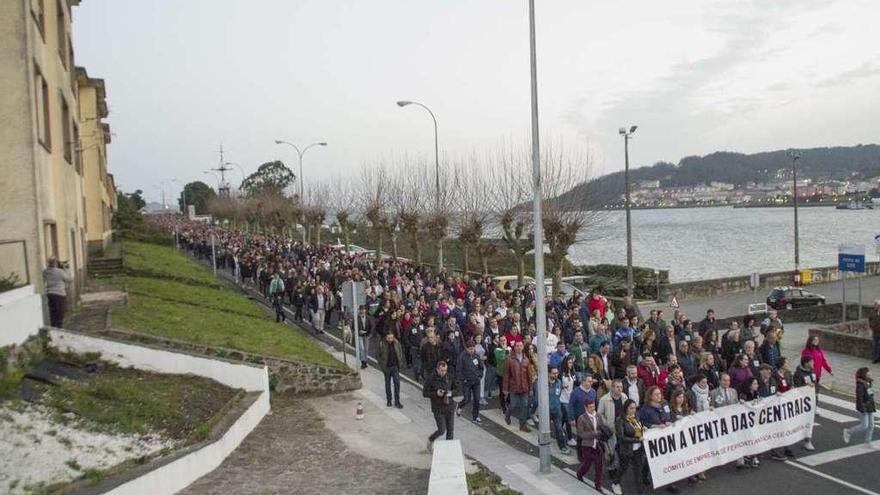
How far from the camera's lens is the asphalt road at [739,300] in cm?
3341

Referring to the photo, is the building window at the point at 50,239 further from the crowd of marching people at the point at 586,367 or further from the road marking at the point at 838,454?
the road marking at the point at 838,454

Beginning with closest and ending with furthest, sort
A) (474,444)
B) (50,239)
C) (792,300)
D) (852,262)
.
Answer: (474,444) → (50,239) → (852,262) → (792,300)

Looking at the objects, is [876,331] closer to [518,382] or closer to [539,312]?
[518,382]

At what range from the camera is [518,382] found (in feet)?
42.5

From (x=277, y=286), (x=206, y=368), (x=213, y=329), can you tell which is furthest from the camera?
(x=277, y=286)

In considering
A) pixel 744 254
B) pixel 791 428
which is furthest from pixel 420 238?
pixel 744 254

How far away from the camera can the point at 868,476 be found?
10781mm

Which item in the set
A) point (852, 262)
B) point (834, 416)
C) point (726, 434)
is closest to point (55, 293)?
point (726, 434)

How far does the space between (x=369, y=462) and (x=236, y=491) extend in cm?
222

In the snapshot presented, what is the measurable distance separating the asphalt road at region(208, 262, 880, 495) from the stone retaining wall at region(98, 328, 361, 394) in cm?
363

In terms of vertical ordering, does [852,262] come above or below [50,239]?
below

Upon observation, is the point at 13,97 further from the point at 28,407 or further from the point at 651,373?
the point at 651,373

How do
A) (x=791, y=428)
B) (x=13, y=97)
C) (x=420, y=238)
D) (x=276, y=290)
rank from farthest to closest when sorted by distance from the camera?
(x=420, y=238) < (x=276, y=290) < (x=13, y=97) < (x=791, y=428)

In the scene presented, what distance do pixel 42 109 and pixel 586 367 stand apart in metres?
13.6
